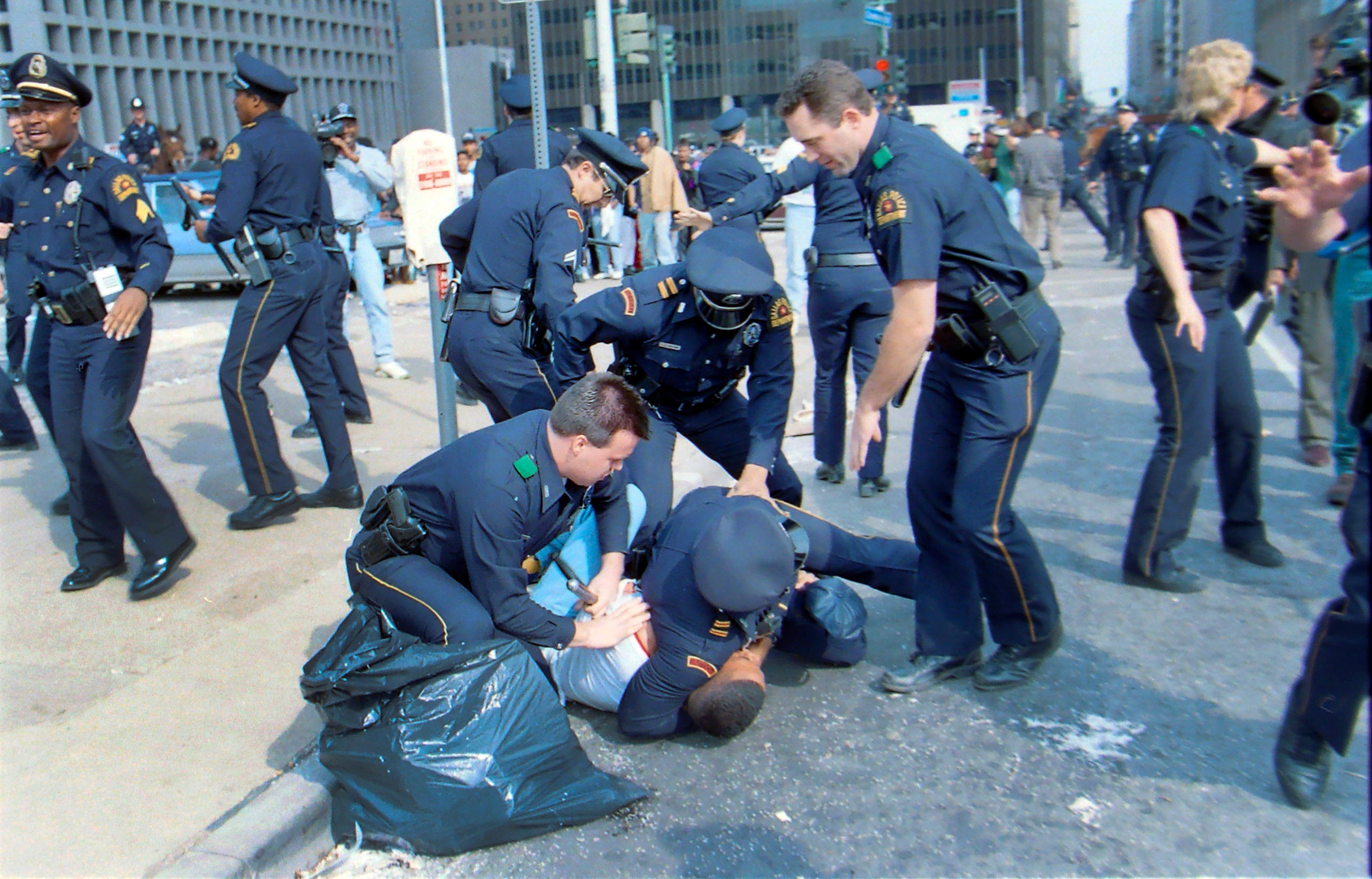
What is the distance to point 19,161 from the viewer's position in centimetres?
454

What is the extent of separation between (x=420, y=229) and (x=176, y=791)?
280 centimetres

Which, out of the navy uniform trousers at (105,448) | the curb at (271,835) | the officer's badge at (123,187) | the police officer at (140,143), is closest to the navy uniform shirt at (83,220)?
the officer's badge at (123,187)

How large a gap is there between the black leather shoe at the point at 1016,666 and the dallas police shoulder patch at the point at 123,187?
3633 mm

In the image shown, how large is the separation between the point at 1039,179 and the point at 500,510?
487 inches

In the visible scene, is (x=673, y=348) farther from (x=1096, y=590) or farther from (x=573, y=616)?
(x=1096, y=590)

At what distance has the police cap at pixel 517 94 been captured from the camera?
7305 mm

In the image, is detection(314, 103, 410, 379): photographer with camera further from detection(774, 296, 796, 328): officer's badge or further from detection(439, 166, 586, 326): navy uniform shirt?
detection(774, 296, 796, 328): officer's badge

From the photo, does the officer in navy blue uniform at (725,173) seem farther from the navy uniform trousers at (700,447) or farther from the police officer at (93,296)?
the police officer at (93,296)

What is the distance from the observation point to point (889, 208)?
10.2 feet

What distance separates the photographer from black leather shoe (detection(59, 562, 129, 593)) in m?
4.53

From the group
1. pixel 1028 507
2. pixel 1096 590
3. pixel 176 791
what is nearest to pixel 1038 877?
pixel 1096 590

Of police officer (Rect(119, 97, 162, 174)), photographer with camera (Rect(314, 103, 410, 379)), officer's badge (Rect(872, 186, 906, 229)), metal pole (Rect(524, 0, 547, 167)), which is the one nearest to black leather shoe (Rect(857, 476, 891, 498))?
metal pole (Rect(524, 0, 547, 167))

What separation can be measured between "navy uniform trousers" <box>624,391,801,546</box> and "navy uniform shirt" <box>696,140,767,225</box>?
149 inches

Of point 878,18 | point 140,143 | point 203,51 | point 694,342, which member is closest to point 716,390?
point 694,342
